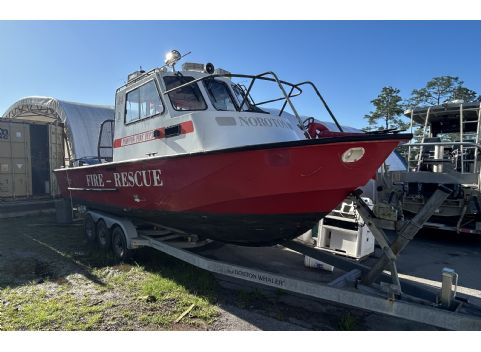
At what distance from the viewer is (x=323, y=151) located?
10.3ft

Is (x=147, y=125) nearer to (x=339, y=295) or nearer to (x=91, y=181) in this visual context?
(x=91, y=181)

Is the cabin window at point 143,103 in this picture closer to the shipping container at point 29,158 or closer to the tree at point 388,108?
the shipping container at point 29,158

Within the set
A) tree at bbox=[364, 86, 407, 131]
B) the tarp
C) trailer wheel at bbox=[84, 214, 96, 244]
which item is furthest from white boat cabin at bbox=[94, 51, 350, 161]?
tree at bbox=[364, 86, 407, 131]

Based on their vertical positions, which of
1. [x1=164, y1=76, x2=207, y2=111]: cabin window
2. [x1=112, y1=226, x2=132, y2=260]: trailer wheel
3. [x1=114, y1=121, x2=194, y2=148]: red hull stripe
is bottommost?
[x1=112, y1=226, x2=132, y2=260]: trailer wheel

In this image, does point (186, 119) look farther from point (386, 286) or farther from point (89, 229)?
point (89, 229)

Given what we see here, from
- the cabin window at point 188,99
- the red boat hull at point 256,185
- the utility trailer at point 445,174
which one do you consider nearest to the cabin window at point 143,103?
the cabin window at point 188,99

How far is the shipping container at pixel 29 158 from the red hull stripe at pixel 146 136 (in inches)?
257

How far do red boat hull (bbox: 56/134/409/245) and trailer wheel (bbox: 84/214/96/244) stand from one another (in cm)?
210

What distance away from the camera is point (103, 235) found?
584 cm

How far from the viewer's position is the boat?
10.6 ft

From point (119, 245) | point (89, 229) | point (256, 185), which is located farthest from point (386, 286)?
point (89, 229)

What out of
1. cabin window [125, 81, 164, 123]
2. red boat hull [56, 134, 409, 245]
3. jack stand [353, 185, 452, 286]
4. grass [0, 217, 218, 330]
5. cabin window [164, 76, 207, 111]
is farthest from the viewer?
cabin window [125, 81, 164, 123]

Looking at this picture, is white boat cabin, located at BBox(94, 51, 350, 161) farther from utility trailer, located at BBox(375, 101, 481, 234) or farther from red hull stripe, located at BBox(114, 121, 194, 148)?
utility trailer, located at BBox(375, 101, 481, 234)

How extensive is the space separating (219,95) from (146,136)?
1.16 meters
